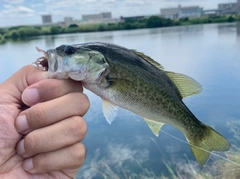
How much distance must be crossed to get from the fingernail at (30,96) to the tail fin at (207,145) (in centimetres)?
73

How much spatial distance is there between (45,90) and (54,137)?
17 cm

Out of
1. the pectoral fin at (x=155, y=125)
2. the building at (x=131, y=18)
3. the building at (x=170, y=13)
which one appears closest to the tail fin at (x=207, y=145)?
the pectoral fin at (x=155, y=125)

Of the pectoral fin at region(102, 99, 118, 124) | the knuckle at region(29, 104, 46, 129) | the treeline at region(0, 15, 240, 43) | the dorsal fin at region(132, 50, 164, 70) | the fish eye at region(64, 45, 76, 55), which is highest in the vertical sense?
the fish eye at region(64, 45, 76, 55)

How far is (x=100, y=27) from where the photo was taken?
17.4m

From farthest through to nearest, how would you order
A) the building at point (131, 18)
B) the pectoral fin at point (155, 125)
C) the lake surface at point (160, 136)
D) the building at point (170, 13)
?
the building at point (170, 13) → the building at point (131, 18) → the lake surface at point (160, 136) → the pectoral fin at point (155, 125)

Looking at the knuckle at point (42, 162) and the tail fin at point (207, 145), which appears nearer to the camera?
the knuckle at point (42, 162)

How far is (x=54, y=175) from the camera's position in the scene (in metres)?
1.27

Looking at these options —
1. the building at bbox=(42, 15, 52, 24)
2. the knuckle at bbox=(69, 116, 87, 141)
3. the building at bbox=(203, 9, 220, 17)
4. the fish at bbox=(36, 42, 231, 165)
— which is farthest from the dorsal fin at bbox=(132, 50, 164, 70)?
the building at bbox=(203, 9, 220, 17)

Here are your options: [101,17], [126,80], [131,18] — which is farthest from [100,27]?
[126,80]

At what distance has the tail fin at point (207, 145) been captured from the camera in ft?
4.38

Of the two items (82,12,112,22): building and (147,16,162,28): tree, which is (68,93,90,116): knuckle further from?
(147,16,162,28): tree

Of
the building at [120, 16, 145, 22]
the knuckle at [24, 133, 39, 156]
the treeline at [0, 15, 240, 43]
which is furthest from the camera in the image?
the building at [120, 16, 145, 22]

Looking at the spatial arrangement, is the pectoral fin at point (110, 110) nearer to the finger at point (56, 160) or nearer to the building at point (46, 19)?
the finger at point (56, 160)

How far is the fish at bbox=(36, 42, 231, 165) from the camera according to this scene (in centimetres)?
112
